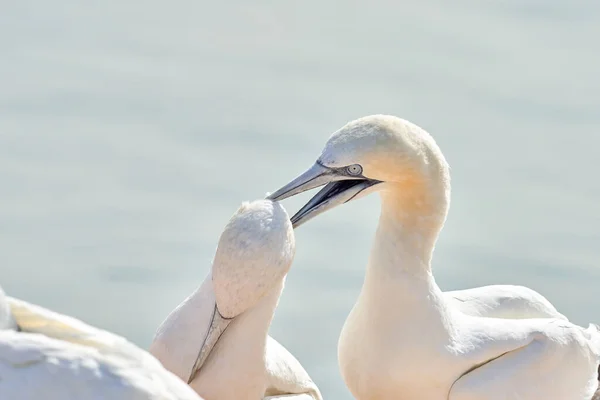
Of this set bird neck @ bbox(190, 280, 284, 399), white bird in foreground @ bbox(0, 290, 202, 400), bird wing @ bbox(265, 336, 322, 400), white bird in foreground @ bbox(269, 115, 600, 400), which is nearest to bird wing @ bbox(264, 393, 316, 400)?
bird wing @ bbox(265, 336, 322, 400)

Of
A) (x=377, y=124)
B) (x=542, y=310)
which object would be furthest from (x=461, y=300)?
(x=377, y=124)

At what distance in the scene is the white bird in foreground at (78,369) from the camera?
5.57 m

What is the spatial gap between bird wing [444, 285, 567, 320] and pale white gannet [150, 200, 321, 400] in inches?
41.9

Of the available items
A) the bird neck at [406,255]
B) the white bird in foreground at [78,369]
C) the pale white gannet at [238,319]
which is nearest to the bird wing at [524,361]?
the bird neck at [406,255]

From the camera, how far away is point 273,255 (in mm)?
7008

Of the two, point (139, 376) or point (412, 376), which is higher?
point (139, 376)

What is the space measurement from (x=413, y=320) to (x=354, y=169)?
738 millimetres

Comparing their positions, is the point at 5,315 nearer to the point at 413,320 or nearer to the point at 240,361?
the point at 240,361

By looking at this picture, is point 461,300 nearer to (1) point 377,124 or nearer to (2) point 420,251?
(2) point 420,251

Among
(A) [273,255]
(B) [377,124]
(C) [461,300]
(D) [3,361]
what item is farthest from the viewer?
(C) [461,300]

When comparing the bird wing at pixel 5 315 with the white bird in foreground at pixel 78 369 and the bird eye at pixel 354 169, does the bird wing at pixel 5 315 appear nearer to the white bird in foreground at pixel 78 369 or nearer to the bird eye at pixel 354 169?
the white bird in foreground at pixel 78 369

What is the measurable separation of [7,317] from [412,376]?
228 cm

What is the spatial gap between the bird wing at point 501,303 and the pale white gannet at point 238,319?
41.9 inches

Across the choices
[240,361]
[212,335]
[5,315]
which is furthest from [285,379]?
[5,315]
